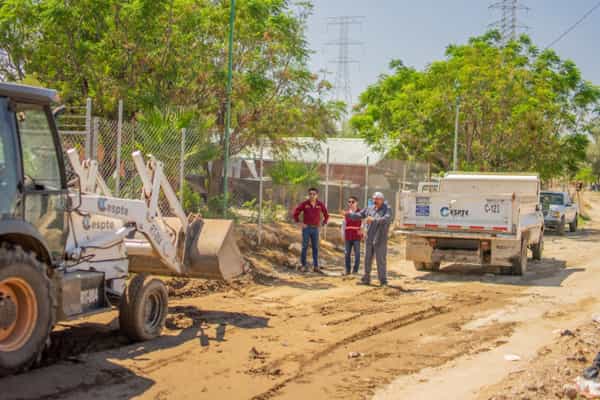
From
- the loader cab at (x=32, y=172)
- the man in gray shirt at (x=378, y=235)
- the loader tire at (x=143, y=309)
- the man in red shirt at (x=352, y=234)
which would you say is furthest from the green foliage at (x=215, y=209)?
the loader cab at (x=32, y=172)

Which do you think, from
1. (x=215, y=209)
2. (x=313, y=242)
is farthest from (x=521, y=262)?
(x=215, y=209)

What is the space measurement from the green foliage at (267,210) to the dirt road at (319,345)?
444 centimetres

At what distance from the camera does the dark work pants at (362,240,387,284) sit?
45.3 ft

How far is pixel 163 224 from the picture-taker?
31.1 feet

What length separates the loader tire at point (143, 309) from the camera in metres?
8.05

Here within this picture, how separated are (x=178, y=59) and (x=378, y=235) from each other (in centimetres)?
673

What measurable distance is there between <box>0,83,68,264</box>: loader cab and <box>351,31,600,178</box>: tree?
2927 cm

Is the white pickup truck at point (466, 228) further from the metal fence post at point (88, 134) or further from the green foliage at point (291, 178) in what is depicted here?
the metal fence post at point (88, 134)

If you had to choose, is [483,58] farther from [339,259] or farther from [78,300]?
[78,300]

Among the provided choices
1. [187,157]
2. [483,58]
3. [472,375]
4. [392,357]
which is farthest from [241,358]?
[483,58]

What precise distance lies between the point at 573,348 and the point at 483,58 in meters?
29.4

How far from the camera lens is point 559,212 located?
30688 millimetres

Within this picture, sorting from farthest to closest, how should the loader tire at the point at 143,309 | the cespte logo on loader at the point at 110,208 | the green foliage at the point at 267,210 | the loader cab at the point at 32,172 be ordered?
the green foliage at the point at 267,210
the loader tire at the point at 143,309
the cespte logo on loader at the point at 110,208
the loader cab at the point at 32,172

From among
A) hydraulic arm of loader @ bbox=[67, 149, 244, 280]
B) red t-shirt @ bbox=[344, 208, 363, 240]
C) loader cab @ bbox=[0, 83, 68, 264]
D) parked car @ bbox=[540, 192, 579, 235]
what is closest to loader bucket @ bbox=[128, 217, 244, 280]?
hydraulic arm of loader @ bbox=[67, 149, 244, 280]
